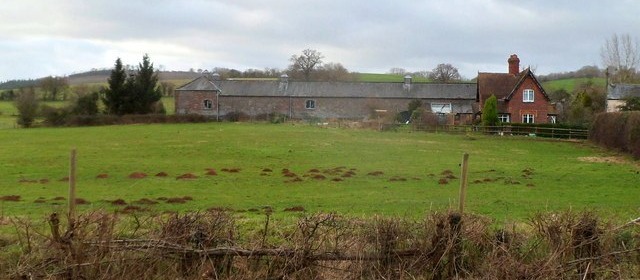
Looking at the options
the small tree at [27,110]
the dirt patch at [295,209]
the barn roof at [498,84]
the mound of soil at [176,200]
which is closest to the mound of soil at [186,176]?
the mound of soil at [176,200]

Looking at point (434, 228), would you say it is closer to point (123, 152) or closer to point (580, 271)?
point (580, 271)

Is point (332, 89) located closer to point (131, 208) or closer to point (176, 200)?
point (176, 200)

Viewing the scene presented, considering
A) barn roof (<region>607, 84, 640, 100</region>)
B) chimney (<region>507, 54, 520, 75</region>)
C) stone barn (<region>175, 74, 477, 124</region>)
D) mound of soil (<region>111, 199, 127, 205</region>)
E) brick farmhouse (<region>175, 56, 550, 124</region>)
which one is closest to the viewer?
mound of soil (<region>111, 199, 127, 205</region>)

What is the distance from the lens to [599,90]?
7519 cm

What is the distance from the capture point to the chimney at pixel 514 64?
73000mm

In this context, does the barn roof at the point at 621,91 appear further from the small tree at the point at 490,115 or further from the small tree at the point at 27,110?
the small tree at the point at 27,110

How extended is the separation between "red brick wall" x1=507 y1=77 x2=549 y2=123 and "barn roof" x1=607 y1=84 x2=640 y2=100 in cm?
882

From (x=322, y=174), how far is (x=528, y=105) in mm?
48529

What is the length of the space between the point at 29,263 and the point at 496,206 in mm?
12467

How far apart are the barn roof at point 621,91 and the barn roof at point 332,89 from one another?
1682 cm

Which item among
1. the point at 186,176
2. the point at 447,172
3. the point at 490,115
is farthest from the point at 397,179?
the point at 490,115

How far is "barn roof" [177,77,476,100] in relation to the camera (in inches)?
3191

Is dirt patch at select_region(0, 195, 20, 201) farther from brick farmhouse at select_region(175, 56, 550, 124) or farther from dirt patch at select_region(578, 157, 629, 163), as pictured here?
brick farmhouse at select_region(175, 56, 550, 124)

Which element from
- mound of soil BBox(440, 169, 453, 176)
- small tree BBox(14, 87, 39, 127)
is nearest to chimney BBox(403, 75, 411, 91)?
small tree BBox(14, 87, 39, 127)
